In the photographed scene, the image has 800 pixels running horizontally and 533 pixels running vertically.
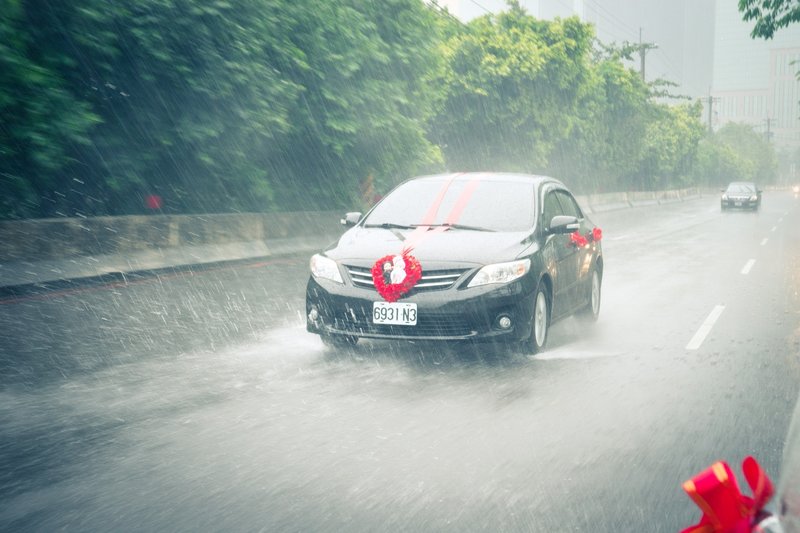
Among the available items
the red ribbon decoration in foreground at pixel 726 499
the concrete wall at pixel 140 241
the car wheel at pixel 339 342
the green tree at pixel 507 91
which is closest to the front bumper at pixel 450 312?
the car wheel at pixel 339 342

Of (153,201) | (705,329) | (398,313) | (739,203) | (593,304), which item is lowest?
(739,203)

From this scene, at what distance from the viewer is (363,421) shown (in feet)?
17.5

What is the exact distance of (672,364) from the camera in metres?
7.25

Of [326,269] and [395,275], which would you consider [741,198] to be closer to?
[326,269]

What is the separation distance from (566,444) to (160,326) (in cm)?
514

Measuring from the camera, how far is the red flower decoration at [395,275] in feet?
22.6

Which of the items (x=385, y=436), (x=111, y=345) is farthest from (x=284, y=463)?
(x=111, y=345)

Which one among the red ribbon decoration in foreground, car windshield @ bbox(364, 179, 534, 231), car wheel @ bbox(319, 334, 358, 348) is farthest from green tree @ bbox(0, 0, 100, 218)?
the red ribbon decoration in foreground

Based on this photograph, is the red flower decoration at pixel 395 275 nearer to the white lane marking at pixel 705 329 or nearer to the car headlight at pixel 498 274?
the car headlight at pixel 498 274

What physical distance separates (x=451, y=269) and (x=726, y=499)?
212 inches

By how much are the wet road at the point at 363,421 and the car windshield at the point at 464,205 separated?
1151 mm

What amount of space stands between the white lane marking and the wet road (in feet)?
0.18

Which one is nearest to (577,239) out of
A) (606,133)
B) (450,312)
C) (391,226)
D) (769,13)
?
(391,226)

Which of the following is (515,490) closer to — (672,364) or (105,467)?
(105,467)
